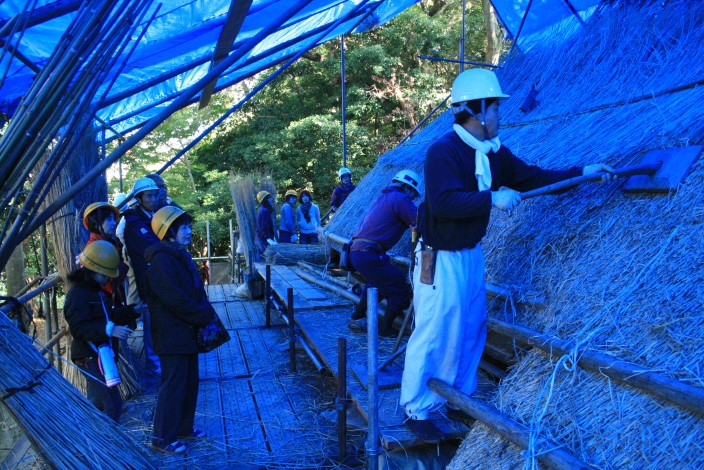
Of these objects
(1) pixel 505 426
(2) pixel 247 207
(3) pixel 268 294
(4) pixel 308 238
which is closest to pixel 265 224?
(2) pixel 247 207

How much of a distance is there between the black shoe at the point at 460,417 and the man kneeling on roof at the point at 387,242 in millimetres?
1765

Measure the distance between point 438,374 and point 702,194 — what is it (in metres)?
1.51

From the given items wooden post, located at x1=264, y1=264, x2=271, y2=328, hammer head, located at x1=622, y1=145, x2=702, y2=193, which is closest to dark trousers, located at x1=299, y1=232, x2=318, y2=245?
wooden post, located at x1=264, y1=264, x2=271, y2=328

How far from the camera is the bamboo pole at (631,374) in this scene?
177 cm

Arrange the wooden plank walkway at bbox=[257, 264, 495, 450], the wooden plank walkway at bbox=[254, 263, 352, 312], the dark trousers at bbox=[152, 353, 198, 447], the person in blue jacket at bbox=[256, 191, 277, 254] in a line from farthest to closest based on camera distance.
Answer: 1. the person in blue jacket at bbox=[256, 191, 277, 254]
2. the wooden plank walkway at bbox=[254, 263, 352, 312]
3. the dark trousers at bbox=[152, 353, 198, 447]
4. the wooden plank walkway at bbox=[257, 264, 495, 450]

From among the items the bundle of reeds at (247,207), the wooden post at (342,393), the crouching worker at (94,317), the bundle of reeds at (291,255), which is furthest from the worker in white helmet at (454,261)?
the bundle of reeds at (247,207)

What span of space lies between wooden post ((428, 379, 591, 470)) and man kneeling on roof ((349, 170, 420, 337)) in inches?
78.0

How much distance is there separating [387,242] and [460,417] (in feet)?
6.97

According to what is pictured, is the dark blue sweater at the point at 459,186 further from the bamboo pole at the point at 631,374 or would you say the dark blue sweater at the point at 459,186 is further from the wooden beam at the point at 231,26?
the wooden beam at the point at 231,26

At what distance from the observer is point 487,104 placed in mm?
2850

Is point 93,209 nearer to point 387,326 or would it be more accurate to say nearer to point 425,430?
point 387,326

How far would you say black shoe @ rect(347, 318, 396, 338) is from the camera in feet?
16.4

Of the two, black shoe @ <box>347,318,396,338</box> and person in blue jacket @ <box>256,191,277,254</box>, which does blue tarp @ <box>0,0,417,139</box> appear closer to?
black shoe @ <box>347,318,396,338</box>

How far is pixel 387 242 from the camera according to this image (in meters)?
4.98
